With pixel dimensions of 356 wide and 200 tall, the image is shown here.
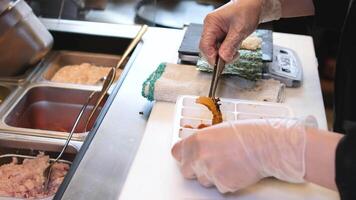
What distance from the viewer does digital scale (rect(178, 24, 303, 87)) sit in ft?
3.11

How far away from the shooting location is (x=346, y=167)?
1.84 ft

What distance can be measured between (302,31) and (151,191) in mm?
1316

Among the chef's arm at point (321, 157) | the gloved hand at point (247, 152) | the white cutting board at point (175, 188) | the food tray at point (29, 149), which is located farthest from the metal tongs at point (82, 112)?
the chef's arm at point (321, 157)

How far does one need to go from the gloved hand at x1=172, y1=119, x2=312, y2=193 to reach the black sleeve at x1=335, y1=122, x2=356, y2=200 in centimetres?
5

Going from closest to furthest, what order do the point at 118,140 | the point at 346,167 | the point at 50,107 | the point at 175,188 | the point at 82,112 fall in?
the point at 346,167 < the point at 175,188 < the point at 118,140 < the point at 82,112 < the point at 50,107

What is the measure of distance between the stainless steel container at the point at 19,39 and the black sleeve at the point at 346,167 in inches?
29.0

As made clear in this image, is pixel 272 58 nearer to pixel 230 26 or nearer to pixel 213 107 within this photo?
pixel 230 26

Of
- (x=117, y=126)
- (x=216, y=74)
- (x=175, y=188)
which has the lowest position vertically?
(x=175, y=188)

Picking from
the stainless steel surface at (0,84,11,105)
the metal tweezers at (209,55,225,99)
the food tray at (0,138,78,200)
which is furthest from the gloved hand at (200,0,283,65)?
the stainless steel surface at (0,84,11,105)

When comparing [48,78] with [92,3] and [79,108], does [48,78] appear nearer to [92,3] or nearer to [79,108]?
[79,108]

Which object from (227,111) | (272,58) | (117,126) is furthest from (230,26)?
(117,126)

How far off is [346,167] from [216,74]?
35 cm

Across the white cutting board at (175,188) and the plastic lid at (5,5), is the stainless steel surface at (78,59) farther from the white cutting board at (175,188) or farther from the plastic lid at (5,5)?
the white cutting board at (175,188)

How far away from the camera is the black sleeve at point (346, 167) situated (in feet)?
1.82
